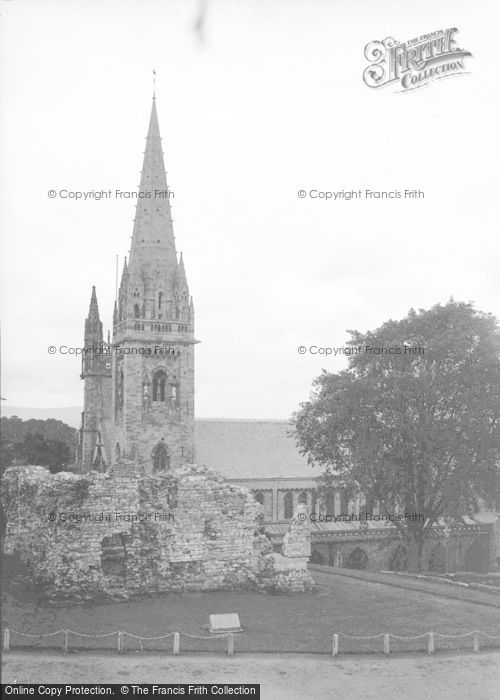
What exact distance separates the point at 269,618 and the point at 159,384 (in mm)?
30925

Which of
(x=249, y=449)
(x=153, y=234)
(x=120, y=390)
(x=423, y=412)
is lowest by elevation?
(x=249, y=449)

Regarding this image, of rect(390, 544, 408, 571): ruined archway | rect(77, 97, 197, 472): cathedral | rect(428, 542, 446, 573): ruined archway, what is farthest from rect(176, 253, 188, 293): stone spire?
rect(428, 542, 446, 573): ruined archway

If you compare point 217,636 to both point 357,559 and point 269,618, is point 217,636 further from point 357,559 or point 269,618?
point 357,559

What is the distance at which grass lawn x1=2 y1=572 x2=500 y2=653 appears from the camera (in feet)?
57.1

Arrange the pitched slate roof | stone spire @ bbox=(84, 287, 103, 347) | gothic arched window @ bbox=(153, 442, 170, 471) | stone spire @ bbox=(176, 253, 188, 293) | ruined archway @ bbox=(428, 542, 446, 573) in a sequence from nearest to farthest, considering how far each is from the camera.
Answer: ruined archway @ bbox=(428, 542, 446, 573)
gothic arched window @ bbox=(153, 442, 170, 471)
the pitched slate roof
stone spire @ bbox=(176, 253, 188, 293)
stone spire @ bbox=(84, 287, 103, 347)

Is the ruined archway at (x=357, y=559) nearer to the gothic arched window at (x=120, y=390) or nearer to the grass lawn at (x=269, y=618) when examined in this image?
the gothic arched window at (x=120, y=390)

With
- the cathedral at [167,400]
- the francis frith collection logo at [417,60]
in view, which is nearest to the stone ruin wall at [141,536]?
the francis frith collection logo at [417,60]

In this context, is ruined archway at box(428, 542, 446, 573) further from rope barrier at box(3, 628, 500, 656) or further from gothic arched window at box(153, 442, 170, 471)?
rope barrier at box(3, 628, 500, 656)

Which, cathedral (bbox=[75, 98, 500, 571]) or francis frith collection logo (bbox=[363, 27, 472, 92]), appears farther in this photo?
cathedral (bbox=[75, 98, 500, 571])

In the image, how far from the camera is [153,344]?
49.1 meters

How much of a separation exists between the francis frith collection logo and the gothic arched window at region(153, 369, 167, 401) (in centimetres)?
3321

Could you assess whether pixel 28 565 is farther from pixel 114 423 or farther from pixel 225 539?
pixel 114 423

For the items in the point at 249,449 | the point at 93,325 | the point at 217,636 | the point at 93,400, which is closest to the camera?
the point at 217,636

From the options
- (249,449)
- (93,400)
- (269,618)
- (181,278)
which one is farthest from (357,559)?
(269,618)
